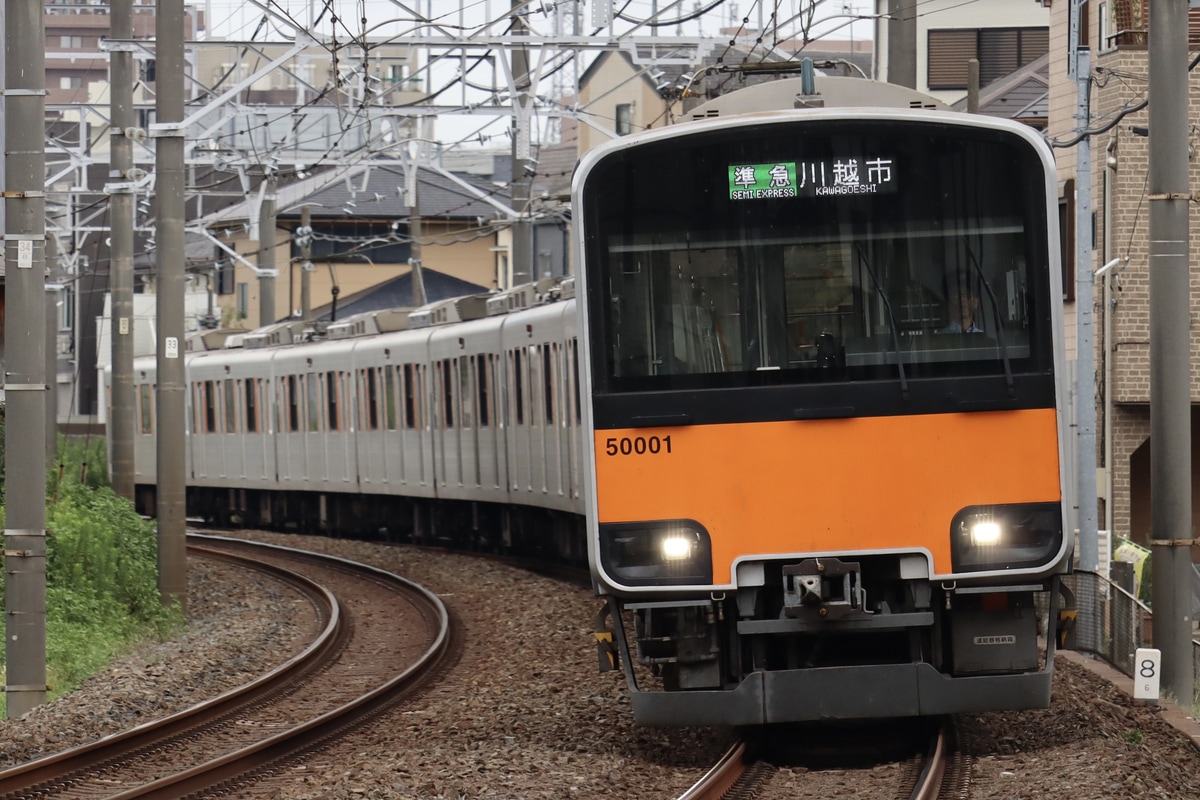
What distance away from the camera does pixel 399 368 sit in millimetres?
22156

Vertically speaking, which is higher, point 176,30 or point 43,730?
point 176,30

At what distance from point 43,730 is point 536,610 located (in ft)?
19.3

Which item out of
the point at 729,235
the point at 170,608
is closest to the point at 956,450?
the point at 729,235

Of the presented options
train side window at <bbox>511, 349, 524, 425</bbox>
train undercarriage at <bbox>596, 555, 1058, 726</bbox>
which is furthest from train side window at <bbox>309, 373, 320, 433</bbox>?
train undercarriage at <bbox>596, 555, 1058, 726</bbox>

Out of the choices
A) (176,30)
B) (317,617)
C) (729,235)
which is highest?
(176,30)

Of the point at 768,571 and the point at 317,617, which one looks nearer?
the point at 768,571

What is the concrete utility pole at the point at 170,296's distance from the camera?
1500 cm

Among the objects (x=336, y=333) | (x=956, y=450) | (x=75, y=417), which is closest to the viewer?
(x=956, y=450)

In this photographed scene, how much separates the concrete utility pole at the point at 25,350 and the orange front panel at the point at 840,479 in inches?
163

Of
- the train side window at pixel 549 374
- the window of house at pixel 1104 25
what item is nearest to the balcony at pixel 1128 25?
the window of house at pixel 1104 25

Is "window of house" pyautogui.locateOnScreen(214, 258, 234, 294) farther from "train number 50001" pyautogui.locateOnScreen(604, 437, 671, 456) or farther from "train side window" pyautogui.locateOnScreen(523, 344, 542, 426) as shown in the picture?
"train number 50001" pyautogui.locateOnScreen(604, 437, 671, 456)

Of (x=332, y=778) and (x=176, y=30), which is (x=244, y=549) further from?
(x=332, y=778)

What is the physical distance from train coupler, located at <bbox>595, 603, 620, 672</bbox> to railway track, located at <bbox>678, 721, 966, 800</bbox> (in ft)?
2.03

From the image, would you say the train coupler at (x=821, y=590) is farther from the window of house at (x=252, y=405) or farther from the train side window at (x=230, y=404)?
the train side window at (x=230, y=404)
